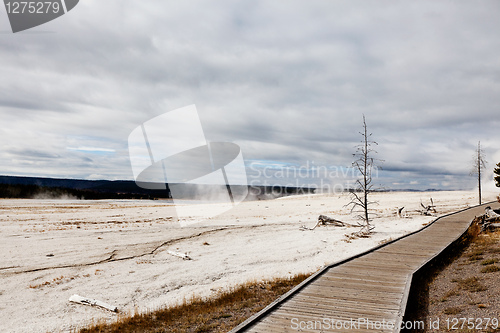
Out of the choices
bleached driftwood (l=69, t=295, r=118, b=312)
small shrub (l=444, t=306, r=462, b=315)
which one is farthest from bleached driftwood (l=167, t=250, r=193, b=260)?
small shrub (l=444, t=306, r=462, b=315)

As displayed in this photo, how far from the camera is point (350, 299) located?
722cm

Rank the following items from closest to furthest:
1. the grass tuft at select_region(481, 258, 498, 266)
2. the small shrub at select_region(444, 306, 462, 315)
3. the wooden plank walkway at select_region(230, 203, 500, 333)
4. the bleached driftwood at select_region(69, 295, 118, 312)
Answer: the wooden plank walkway at select_region(230, 203, 500, 333) → the small shrub at select_region(444, 306, 462, 315) → the bleached driftwood at select_region(69, 295, 118, 312) → the grass tuft at select_region(481, 258, 498, 266)

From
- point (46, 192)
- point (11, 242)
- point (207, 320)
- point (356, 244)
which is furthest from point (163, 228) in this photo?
point (46, 192)

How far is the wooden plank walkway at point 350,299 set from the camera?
5.91 metres

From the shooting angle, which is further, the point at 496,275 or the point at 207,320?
the point at 496,275

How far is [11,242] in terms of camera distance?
63.2 feet

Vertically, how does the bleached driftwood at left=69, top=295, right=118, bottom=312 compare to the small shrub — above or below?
below

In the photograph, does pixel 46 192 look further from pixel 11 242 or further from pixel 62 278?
pixel 62 278

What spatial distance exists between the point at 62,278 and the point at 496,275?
1402 centimetres

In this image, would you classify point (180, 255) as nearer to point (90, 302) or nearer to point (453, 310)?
point (90, 302)

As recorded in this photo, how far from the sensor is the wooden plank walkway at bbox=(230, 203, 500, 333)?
5914 mm

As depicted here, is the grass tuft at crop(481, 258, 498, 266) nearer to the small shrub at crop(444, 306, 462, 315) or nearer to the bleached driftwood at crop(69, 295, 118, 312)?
the small shrub at crop(444, 306, 462, 315)

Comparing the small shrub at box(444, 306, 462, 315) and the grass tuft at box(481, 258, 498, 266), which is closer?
the small shrub at box(444, 306, 462, 315)

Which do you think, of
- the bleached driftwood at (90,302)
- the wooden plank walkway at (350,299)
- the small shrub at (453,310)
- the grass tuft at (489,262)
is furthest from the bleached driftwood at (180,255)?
the grass tuft at (489,262)
